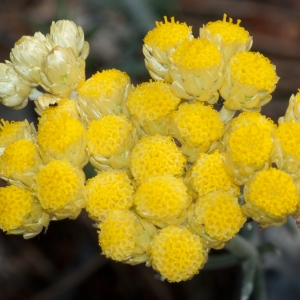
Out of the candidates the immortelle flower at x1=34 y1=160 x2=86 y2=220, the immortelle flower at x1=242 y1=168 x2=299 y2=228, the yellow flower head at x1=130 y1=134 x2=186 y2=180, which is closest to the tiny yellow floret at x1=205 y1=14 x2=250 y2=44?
the yellow flower head at x1=130 y1=134 x2=186 y2=180

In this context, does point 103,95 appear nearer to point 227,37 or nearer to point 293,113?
point 227,37

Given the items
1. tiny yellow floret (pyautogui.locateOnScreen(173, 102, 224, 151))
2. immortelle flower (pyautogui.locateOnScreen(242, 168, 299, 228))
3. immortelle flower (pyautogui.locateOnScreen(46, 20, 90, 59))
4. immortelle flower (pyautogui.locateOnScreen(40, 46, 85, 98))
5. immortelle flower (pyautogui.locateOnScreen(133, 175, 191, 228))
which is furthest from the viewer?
immortelle flower (pyautogui.locateOnScreen(46, 20, 90, 59))

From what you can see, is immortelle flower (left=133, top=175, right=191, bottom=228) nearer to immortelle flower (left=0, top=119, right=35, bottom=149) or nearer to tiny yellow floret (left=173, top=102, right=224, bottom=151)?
tiny yellow floret (left=173, top=102, right=224, bottom=151)

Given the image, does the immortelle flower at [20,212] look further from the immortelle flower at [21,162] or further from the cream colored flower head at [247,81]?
the cream colored flower head at [247,81]

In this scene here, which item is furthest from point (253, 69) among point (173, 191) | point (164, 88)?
point (173, 191)

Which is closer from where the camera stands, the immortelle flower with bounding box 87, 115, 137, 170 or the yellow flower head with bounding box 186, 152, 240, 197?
the yellow flower head with bounding box 186, 152, 240, 197

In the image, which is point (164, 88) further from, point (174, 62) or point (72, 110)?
point (72, 110)

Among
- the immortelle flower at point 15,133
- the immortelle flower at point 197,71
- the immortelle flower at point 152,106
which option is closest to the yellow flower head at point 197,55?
the immortelle flower at point 197,71
